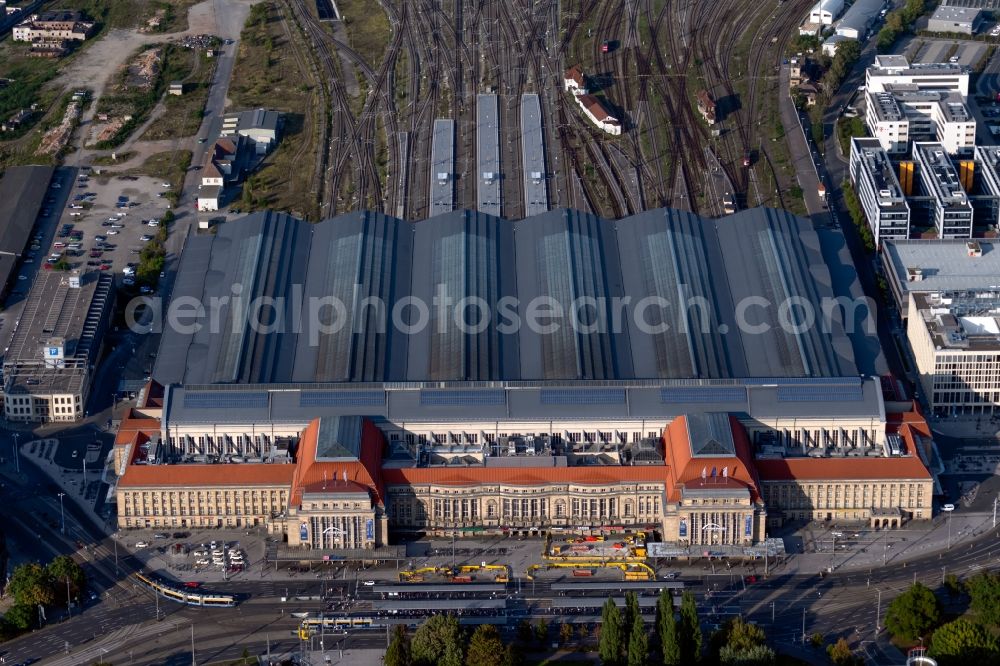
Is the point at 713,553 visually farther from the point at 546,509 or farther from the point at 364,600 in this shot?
the point at 364,600

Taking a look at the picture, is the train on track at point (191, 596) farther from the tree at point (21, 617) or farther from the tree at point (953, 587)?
the tree at point (953, 587)

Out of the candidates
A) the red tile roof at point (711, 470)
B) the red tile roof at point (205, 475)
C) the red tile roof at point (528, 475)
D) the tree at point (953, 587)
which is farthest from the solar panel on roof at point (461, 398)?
the tree at point (953, 587)

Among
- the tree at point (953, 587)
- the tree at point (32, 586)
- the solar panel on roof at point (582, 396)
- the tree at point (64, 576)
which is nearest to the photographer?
the tree at point (32, 586)

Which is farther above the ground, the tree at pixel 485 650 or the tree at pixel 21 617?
the tree at pixel 21 617

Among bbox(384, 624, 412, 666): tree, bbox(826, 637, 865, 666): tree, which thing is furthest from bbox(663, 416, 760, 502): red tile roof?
bbox(384, 624, 412, 666): tree

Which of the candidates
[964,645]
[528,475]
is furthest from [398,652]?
[964,645]

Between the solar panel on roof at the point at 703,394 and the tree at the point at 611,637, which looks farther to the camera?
the solar panel on roof at the point at 703,394

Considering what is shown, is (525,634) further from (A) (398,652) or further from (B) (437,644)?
(A) (398,652)
